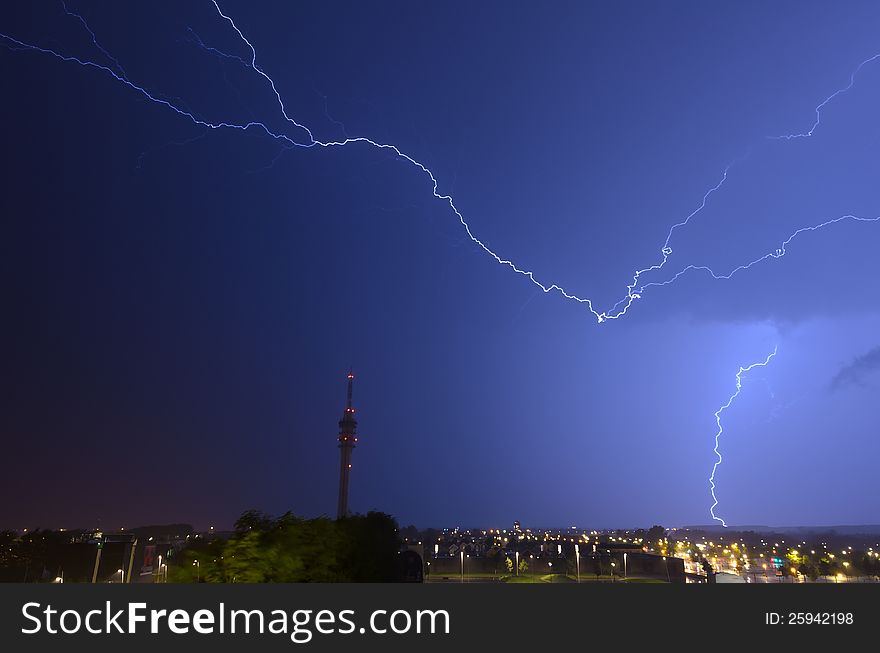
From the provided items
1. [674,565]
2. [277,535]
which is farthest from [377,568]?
[674,565]

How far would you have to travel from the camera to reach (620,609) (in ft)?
20.0

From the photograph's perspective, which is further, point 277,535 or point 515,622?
point 277,535

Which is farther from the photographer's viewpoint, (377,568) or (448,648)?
→ (377,568)

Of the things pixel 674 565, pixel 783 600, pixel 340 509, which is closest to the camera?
pixel 783 600

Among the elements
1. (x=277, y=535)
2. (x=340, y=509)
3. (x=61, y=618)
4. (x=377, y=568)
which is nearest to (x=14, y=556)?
(x=340, y=509)

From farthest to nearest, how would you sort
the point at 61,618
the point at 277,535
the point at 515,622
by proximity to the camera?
the point at 277,535, the point at 515,622, the point at 61,618

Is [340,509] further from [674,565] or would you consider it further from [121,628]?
[121,628]

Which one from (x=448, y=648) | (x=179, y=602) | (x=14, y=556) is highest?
(x=179, y=602)

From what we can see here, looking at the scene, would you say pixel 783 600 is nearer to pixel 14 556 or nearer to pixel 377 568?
pixel 377 568

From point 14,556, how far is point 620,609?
216ft

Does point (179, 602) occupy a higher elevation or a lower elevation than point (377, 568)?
higher

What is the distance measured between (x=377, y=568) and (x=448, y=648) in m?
19.2

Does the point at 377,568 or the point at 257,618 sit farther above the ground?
the point at 257,618

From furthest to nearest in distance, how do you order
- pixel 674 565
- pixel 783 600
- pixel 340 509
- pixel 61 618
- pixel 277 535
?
pixel 340 509 < pixel 674 565 < pixel 277 535 < pixel 783 600 < pixel 61 618
